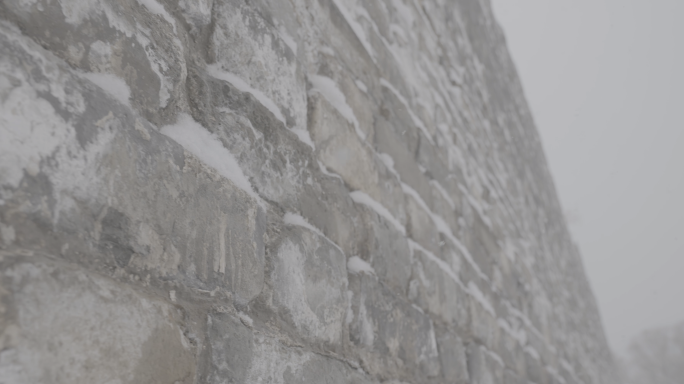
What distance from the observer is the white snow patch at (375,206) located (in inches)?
42.2

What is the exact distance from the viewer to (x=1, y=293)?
40 centimetres

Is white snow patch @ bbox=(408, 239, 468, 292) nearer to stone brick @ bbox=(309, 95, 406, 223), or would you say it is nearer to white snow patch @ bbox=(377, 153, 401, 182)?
stone brick @ bbox=(309, 95, 406, 223)

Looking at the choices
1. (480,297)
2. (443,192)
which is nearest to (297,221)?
(443,192)

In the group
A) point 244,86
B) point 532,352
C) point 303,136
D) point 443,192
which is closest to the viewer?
point 244,86

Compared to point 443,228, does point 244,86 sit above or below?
below

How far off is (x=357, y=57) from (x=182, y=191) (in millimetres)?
780

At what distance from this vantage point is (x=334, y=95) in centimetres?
107

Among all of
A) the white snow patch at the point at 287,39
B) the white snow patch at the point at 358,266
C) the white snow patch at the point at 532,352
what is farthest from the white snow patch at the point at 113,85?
the white snow patch at the point at 532,352

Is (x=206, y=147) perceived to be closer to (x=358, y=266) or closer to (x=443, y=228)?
(x=358, y=266)

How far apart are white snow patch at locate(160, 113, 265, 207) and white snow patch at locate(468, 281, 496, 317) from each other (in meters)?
1.23

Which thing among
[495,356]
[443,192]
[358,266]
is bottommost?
[358,266]

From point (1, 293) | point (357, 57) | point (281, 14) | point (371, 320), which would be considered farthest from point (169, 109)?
point (357, 57)

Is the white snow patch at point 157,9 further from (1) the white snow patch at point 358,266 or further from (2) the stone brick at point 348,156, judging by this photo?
(1) the white snow patch at point 358,266

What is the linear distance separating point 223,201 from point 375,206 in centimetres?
54
